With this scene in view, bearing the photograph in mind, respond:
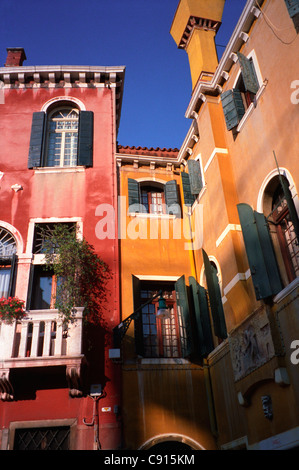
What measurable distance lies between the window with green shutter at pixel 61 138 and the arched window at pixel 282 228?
6.29 metres

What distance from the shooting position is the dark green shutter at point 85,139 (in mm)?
13619

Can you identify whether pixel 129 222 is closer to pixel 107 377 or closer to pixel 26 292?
pixel 26 292

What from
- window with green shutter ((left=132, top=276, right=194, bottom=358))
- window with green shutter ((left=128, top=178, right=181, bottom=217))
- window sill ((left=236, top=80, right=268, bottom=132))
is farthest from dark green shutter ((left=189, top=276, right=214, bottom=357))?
window sill ((left=236, top=80, right=268, bottom=132))

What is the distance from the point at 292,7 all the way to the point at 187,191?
592 cm

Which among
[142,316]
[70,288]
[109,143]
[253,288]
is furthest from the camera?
[109,143]

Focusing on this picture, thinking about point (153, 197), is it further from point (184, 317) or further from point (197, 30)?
point (197, 30)

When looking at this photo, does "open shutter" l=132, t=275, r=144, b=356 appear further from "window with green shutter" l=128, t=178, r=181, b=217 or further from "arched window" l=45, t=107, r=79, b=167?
"arched window" l=45, t=107, r=79, b=167

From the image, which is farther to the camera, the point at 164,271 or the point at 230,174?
the point at 164,271

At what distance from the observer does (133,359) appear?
10867 millimetres

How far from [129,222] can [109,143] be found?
2.89 m

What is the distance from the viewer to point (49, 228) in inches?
494

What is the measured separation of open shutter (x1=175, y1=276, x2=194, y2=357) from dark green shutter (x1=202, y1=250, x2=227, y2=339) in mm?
953

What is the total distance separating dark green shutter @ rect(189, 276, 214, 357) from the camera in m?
10.9
